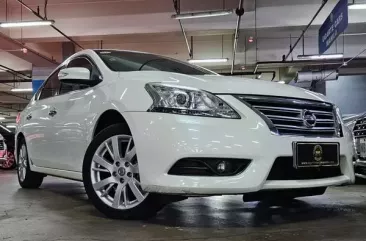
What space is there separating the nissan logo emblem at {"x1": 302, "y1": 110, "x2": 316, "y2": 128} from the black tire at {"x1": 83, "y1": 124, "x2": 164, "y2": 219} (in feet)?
3.67

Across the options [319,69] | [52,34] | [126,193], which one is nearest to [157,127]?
[126,193]

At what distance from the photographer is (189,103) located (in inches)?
106

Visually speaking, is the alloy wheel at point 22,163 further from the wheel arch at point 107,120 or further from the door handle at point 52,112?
the wheel arch at point 107,120

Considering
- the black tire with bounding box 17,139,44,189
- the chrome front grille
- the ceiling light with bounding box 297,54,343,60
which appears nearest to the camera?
the chrome front grille

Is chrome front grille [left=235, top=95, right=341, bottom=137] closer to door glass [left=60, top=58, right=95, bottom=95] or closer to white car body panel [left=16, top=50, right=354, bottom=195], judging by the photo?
white car body panel [left=16, top=50, right=354, bottom=195]

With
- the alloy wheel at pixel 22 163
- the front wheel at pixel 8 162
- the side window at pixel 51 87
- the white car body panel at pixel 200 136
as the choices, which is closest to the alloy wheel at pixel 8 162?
the front wheel at pixel 8 162

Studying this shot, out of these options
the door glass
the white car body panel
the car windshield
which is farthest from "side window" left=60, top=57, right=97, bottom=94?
the white car body panel

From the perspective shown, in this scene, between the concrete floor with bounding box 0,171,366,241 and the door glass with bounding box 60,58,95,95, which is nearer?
the concrete floor with bounding box 0,171,366,241

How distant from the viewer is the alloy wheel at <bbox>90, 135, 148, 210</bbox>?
2873 mm

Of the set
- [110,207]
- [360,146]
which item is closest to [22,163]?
[110,207]

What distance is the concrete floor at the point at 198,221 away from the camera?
255cm

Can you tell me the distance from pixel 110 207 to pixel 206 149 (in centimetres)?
88

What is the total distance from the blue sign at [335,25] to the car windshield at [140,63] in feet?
20.3

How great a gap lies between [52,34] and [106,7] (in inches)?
101
